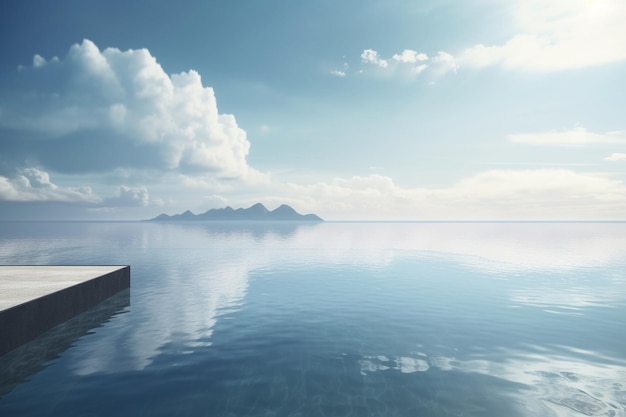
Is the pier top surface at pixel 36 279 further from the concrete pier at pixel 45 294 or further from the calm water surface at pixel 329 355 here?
the calm water surface at pixel 329 355

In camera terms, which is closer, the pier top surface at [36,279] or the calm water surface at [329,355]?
the calm water surface at [329,355]

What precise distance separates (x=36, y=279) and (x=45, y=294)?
24.5 feet

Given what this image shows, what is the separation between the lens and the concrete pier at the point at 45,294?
17.3 m

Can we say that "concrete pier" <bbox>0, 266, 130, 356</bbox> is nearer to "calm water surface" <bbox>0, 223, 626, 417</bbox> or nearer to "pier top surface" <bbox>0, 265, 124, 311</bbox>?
"pier top surface" <bbox>0, 265, 124, 311</bbox>

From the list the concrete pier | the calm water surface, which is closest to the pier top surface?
the concrete pier

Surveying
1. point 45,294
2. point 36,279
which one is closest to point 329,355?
point 45,294

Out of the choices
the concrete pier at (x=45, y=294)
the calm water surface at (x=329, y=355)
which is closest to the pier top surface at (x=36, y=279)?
the concrete pier at (x=45, y=294)

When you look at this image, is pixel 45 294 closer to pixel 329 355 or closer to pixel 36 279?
pixel 36 279

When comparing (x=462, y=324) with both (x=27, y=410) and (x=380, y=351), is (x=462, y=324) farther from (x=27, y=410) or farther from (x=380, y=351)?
(x=27, y=410)

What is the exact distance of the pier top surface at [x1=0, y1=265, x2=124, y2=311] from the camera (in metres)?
19.8

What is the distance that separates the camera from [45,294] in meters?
20.6

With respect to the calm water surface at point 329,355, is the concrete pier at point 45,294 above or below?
above

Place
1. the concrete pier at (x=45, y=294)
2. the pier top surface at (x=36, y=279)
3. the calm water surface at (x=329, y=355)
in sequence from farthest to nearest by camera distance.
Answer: the pier top surface at (x=36, y=279) < the concrete pier at (x=45, y=294) < the calm water surface at (x=329, y=355)

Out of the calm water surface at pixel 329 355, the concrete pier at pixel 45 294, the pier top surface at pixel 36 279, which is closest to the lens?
the calm water surface at pixel 329 355
